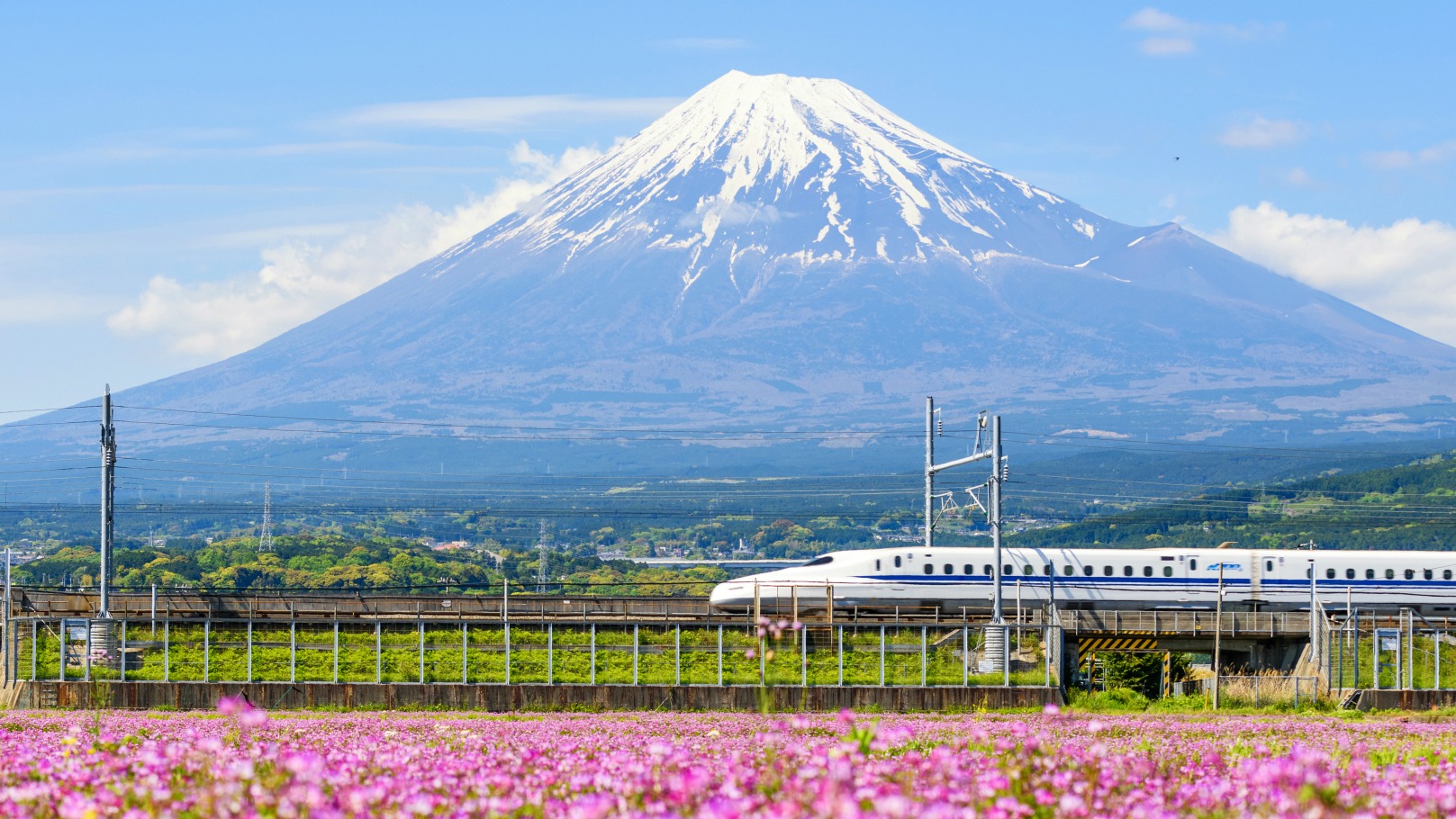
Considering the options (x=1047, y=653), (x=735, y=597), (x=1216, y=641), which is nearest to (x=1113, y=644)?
(x=1216, y=641)

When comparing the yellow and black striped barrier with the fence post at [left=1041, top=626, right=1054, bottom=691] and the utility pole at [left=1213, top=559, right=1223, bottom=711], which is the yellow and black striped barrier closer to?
the fence post at [left=1041, top=626, right=1054, bottom=691]

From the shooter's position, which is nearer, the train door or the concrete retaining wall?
the concrete retaining wall

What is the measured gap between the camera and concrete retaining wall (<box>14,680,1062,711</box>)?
132ft

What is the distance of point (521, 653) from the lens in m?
48.0

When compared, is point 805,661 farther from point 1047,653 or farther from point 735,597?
point 735,597

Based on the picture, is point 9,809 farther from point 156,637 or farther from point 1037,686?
point 156,637

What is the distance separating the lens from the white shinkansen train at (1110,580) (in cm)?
5981

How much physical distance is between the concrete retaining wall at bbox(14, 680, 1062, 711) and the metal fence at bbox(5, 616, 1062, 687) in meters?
0.60

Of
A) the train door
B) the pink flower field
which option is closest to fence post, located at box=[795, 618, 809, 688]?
the train door

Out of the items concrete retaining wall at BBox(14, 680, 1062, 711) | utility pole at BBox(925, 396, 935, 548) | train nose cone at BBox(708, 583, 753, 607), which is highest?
utility pole at BBox(925, 396, 935, 548)

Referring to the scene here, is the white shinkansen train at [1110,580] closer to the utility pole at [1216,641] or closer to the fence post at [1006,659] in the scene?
the utility pole at [1216,641]

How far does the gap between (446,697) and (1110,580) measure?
28.6 m

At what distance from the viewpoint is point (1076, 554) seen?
61.6 meters

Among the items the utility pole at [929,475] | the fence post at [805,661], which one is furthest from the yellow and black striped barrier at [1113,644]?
the utility pole at [929,475]
